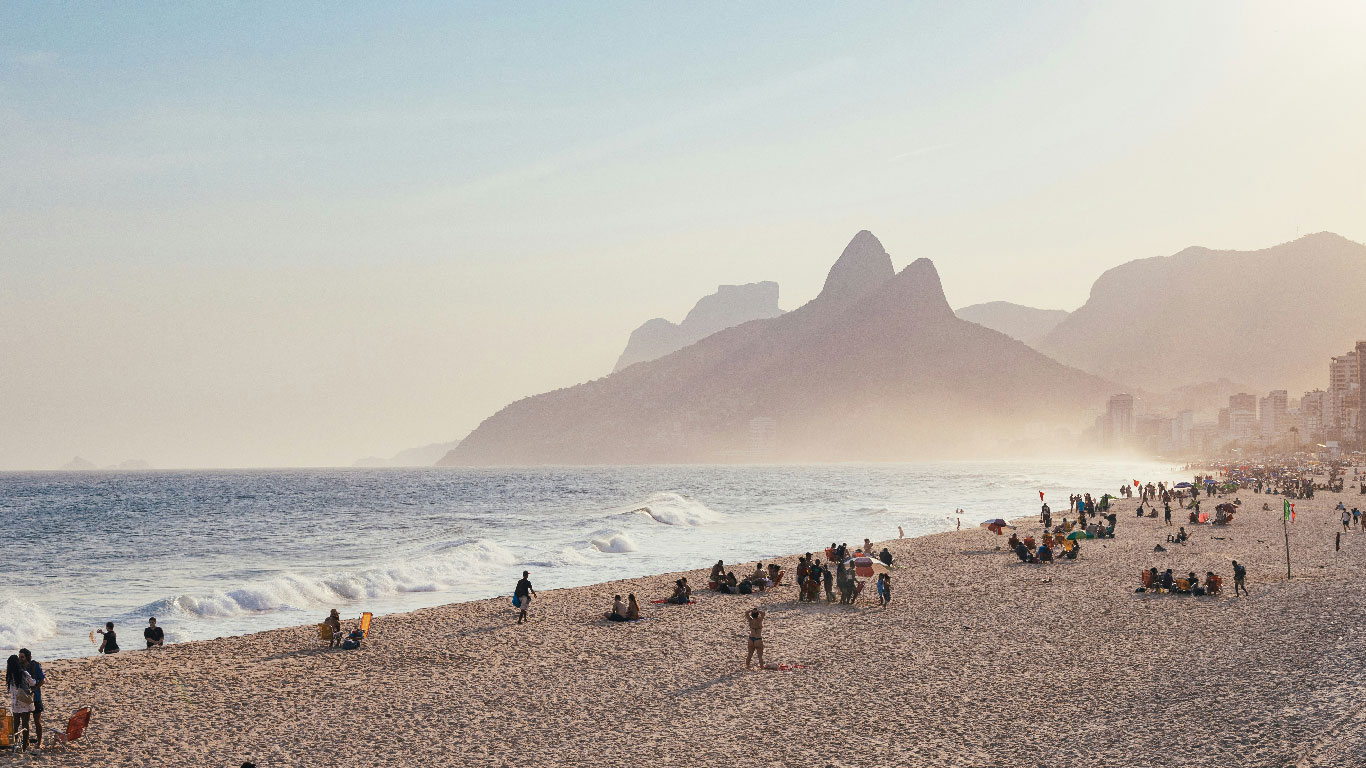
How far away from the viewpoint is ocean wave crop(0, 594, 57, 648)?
22250 millimetres

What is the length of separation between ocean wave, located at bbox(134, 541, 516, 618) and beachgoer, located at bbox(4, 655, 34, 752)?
527 inches

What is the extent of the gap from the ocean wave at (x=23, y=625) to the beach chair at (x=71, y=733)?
11411mm

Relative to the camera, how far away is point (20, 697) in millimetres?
12469

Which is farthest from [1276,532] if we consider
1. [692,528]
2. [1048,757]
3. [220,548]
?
[220,548]

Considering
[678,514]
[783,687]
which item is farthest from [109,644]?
[678,514]

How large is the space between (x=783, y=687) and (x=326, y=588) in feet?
62.8

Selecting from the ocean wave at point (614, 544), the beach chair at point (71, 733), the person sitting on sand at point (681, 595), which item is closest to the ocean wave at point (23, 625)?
the beach chair at point (71, 733)

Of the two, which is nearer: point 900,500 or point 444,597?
point 444,597

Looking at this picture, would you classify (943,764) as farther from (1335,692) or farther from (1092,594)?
(1092,594)

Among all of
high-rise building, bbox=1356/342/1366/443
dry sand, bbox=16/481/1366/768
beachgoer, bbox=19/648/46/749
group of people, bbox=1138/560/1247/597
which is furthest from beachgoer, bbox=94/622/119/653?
high-rise building, bbox=1356/342/1366/443

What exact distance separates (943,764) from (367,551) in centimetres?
3712

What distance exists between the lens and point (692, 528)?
5566 centimetres

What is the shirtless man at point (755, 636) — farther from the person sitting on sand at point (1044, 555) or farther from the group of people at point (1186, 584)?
the person sitting on sand at point (1044, 555)

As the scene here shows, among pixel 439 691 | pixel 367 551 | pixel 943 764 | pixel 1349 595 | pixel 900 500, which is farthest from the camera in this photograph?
pixel 900 500
